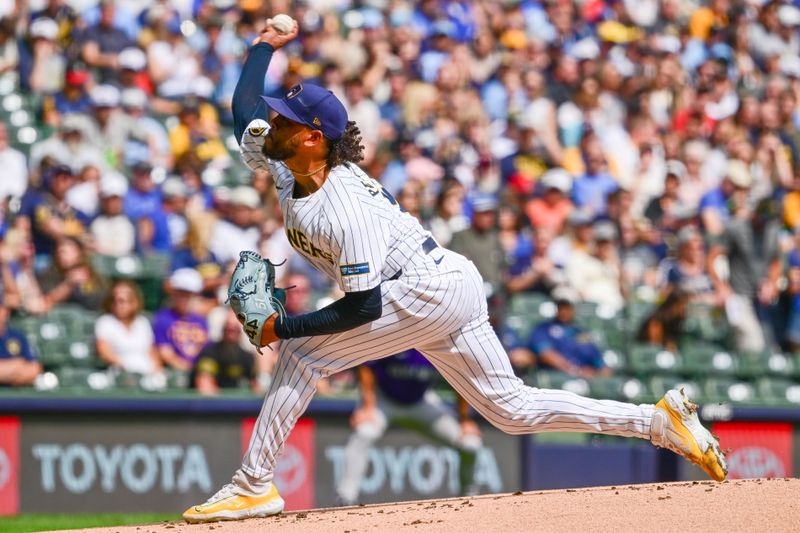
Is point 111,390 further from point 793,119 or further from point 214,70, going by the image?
point 793,119

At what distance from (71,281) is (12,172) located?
1522 millimetres

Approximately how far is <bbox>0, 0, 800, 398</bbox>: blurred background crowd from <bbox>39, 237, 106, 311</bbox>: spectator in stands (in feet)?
0.05

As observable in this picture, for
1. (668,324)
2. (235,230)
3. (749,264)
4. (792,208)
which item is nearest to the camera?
(668,324)

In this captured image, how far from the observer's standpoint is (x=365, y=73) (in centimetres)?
1219

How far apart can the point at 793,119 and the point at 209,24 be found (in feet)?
19.0

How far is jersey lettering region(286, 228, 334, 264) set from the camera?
5059 millimetres

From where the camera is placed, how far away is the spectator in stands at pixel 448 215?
906 centimetres

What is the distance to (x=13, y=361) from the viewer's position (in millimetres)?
8648

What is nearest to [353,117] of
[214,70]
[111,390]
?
[214,70]

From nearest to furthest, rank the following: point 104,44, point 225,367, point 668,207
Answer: point 225,367 → point 668,207 → point 104,44

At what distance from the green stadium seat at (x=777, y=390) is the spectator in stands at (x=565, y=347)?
3.90 feet

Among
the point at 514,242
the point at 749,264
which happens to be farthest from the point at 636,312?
the point at 749,264

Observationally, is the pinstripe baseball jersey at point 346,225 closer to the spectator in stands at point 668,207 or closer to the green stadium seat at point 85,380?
the green stadium seat at point 85,380

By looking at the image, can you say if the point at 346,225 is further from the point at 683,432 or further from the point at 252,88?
the point at 683,432
